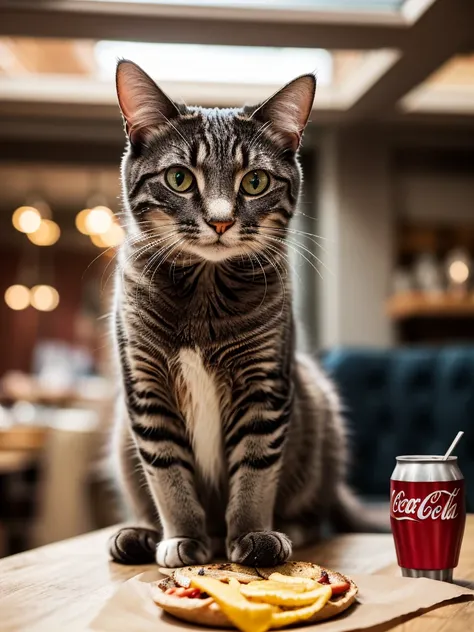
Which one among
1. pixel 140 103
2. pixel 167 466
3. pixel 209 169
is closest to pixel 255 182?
pixel 209 169

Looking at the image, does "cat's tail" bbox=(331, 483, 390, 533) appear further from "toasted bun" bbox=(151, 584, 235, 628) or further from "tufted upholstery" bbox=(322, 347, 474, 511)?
"tufted upholstery" bbox=(322, 347, 474, 511)

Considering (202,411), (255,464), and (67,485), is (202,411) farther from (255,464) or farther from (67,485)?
(67,485)

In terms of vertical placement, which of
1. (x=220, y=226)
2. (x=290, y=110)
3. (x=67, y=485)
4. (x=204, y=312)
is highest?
(x=290, y=110)

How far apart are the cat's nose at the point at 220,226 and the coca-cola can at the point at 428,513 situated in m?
0.40

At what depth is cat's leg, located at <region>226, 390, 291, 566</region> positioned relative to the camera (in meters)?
1.13

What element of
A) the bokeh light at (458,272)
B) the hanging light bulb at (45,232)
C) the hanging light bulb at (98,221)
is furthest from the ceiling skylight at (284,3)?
the hanging light bulb at (45,232)

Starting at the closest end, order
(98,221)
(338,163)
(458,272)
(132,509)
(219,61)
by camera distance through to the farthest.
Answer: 1. (132,509)
2. (219,61)
3. (458,272)
4. (338,163)
5. (98,221)

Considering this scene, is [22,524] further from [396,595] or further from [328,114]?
[396,595]

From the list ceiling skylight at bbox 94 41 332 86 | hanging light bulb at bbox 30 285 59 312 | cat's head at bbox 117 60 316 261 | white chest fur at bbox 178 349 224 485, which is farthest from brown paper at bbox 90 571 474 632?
hanging light bulb at bbox 30 285 59 312

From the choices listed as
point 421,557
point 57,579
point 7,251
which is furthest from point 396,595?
point 7,251

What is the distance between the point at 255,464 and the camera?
3.74 feet

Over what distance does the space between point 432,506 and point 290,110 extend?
62 cm

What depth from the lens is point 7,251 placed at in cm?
953

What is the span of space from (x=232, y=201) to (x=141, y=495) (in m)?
0.57
